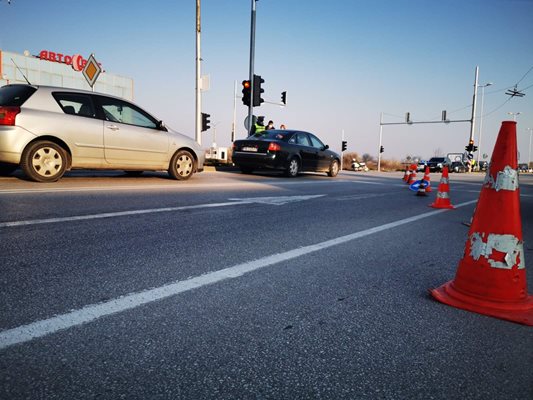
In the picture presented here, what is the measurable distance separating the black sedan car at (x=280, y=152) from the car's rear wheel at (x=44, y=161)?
7.00 meters

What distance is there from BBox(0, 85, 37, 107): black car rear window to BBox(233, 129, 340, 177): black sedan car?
24.2ft

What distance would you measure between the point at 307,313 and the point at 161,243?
185 cm

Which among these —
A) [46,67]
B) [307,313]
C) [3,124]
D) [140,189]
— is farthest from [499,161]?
[46,67]

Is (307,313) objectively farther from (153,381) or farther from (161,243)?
(161,243)

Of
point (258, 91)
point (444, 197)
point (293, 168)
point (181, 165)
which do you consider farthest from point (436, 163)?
point (181, 165)

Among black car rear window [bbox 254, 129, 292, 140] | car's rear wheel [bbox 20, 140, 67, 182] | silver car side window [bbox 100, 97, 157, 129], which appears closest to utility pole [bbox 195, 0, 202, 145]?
black car rear window [bbox 254, 129, 292, 140]

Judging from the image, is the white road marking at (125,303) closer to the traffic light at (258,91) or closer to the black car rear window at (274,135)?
the black car rear window at (274,135)

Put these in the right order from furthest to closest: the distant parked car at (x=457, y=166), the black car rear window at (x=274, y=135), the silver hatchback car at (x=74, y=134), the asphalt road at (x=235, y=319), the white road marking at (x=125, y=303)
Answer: the distant parked car at (x=457, y=166), the black car rear window at (x=274, y=135), the silver hatchback car at (x=74, y=134), the white road marking at (x=125, y=303), the asphalt road at (x=235, y=319)

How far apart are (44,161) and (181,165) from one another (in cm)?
317

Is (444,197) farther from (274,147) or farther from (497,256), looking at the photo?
(274,147)

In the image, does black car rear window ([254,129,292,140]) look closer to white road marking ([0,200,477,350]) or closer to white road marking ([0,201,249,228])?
white road marking ([0,201,249,228])

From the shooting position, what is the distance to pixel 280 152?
44.5 ft

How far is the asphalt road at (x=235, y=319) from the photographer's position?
158 cm

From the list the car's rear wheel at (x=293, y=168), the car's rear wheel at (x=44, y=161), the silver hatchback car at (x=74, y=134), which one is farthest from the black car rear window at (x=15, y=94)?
the car's rear wheel at (x=293, y=168)
